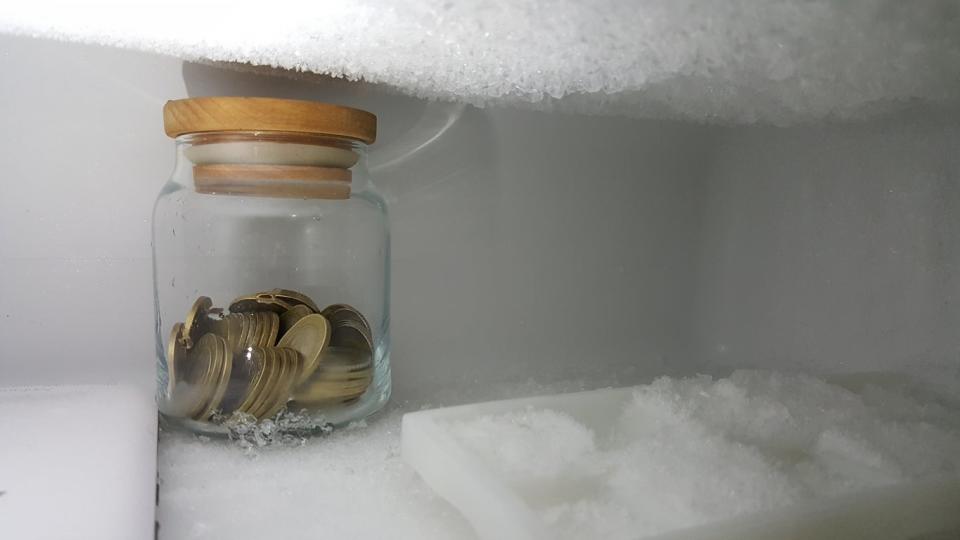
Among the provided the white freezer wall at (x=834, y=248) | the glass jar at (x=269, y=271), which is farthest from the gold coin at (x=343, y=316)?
the white freezer wall at (x=834, y=248)

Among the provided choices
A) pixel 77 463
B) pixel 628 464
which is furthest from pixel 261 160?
pixel 628 464

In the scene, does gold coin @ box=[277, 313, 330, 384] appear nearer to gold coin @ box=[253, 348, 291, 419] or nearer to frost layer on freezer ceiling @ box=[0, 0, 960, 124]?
gold coin @ box=[253, 348, 291, 419]

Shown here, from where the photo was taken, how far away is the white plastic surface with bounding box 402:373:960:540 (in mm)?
421

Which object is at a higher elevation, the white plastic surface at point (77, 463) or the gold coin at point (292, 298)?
the gold coin at point (292, 298)

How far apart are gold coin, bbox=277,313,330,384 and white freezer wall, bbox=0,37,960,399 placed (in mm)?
192

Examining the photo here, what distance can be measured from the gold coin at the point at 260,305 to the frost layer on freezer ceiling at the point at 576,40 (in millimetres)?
196

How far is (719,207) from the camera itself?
97cm

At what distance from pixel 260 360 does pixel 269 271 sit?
0.14 metres

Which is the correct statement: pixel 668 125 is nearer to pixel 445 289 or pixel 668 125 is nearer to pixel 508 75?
pixel 445 289

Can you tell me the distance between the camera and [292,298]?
663mm

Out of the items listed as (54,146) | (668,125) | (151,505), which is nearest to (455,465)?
(151,505)

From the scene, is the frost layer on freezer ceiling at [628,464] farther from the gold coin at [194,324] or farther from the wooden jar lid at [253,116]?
the wooden jar lid at [253,116]

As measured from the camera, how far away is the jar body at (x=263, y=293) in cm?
61

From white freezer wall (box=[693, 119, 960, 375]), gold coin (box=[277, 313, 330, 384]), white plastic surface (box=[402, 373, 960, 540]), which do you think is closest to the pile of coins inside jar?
gold coin (box=[277, 313, 330, 384])
